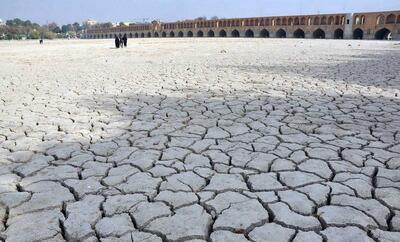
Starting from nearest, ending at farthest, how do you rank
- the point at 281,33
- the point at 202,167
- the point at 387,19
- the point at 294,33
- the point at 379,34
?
the point at 202,167 < the point at 387,19 < the point at 379,34 < the point at 294,33 < the point at 281,33

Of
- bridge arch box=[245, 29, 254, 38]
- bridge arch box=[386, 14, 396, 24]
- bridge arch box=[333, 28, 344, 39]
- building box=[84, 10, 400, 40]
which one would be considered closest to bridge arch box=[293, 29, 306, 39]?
building box=[84, 10, 400, 40]

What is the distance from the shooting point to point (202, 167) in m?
2.58

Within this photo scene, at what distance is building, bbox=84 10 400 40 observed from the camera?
36.4 m

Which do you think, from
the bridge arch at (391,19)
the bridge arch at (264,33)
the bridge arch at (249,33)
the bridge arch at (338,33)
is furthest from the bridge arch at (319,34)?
the bridge arch at (249,33)

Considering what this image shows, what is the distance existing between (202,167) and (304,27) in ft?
148

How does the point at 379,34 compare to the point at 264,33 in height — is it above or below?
below

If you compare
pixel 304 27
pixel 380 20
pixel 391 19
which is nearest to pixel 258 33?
pixel 304 27

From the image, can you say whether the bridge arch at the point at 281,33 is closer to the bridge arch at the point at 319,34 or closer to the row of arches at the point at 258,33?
the row of arches at the point at 258,33

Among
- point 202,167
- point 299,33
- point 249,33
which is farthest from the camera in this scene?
point 249,33

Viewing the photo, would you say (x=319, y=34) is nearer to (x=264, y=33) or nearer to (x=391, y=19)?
(x=264, y=33)

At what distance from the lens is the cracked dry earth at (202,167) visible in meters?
1.86

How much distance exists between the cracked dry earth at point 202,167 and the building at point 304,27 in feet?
119

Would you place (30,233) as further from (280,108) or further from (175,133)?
(280,108)

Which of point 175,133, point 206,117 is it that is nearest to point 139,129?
point 175,133
